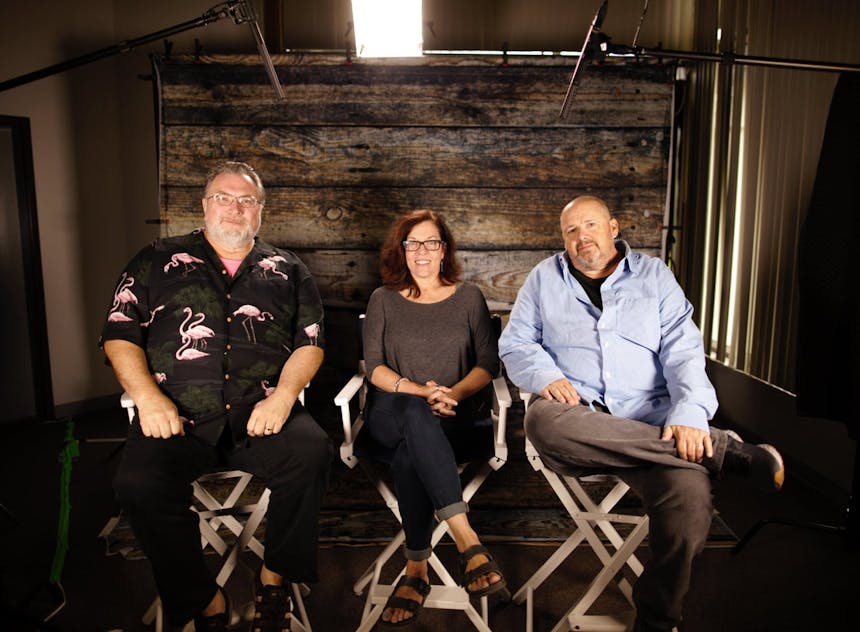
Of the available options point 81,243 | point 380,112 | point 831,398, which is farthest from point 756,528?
point 81,243

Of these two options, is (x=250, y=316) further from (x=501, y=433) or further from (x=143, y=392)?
(x=501, y=433)

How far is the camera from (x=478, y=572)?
Answer: 179 cm

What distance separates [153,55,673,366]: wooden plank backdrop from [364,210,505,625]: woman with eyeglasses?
2.35 ft

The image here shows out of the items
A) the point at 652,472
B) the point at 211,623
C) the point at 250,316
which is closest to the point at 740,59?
the point at 652,472

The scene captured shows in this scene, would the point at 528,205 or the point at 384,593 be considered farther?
the point at 528,205

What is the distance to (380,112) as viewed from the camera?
3066 millimetres

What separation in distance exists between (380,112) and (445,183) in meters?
0.47

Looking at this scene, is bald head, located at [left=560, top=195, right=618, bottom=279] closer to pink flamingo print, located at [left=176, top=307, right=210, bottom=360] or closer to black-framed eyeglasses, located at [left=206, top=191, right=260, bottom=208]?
black-framed eyeglasses, located at [left=206, top=191, right=260, bottom=208]

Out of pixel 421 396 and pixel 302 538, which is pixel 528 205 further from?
pixel 302 538

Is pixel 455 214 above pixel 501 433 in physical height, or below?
above

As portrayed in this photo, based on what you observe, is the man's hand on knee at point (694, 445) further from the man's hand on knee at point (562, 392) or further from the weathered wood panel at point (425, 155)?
the weathered wood panel at point (425, 155)

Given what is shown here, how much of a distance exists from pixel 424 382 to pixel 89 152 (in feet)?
10.2

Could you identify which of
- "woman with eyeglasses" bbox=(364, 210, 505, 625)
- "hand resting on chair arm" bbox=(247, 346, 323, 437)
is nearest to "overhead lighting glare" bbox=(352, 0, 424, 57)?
"woman with eyeglasses" bbox=(364, 210, 505, 625)

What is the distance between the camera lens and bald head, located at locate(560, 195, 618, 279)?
2.19 metres
